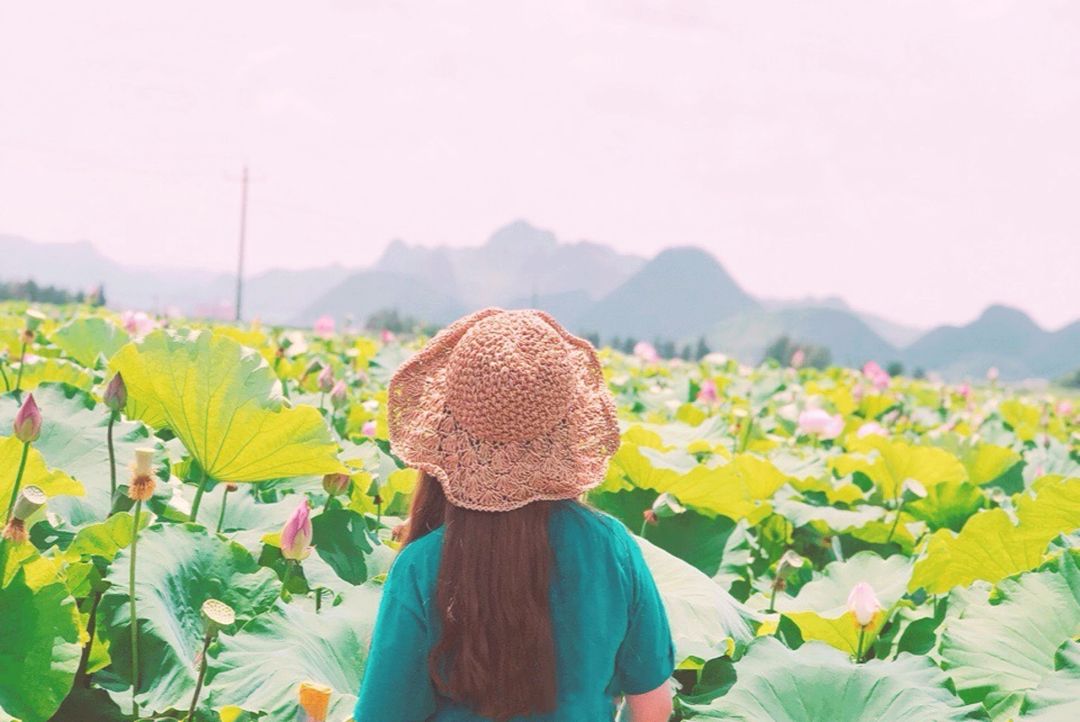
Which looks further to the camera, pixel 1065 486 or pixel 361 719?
pixel 1065 486

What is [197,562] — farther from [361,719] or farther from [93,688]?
[361,719]

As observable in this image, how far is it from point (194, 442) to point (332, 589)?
440 millimetres

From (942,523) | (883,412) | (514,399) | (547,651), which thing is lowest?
(883,412)

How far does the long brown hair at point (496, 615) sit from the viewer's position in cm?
115

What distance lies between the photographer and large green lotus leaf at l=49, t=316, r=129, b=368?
2984 mm

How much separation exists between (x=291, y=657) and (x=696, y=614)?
57 cm

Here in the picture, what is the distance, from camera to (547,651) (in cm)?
117

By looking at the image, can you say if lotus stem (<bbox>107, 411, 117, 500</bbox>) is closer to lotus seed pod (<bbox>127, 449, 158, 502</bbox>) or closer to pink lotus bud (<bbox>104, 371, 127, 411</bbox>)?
pink lotus bud (<bbox>104, 371, 127, 411</bbox>)

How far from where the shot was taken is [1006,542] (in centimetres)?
182

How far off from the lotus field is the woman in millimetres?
155

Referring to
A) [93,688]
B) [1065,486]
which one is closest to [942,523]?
[1065,486]

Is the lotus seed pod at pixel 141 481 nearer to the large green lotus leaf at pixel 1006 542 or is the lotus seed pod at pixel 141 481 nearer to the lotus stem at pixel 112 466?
the lotus stem at pixel 112 466

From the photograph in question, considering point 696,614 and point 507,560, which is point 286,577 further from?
point 696,614

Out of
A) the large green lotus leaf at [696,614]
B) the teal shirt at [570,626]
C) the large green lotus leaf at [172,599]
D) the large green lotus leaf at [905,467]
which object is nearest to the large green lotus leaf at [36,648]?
the large green lotus leaf at [172,599]
